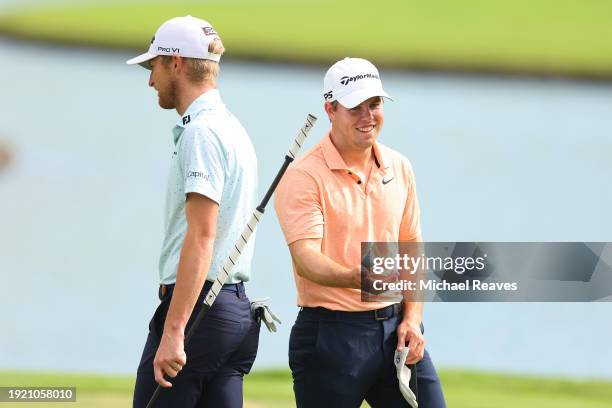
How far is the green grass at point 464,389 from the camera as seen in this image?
539cm

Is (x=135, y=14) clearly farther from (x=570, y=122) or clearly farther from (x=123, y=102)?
(x=570, y=122)

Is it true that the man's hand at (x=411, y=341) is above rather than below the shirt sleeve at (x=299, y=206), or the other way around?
below

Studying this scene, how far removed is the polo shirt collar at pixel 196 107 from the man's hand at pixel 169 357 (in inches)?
18.1

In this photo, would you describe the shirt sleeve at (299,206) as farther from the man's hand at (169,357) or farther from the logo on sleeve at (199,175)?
the man's hand at (169,357)

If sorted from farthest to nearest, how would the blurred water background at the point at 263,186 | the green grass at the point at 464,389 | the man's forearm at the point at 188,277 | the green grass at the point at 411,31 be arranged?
1. the green grass at the point at 411,31
2. the blurred water background at the point at 263,186
3. the green grass at the point at 464,389
4. the man's forearm at the point at 188,277

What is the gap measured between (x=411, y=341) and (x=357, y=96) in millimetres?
575

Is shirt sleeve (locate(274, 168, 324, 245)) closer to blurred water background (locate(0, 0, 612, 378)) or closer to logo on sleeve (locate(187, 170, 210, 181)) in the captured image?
logo on sleeve (locate(187, 170, 210, 181))

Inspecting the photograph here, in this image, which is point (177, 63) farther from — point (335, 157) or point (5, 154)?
point (5, 154)

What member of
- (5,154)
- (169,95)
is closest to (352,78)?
(169,95)

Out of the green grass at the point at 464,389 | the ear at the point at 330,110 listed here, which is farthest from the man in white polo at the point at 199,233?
the green grass at the point at 464,389

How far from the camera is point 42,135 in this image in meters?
6.15

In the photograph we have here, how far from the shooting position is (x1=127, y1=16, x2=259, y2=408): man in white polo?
115 inches

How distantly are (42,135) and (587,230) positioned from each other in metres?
2.49

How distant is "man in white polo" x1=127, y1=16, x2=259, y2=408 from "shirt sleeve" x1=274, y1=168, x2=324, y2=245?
78 millimetres
